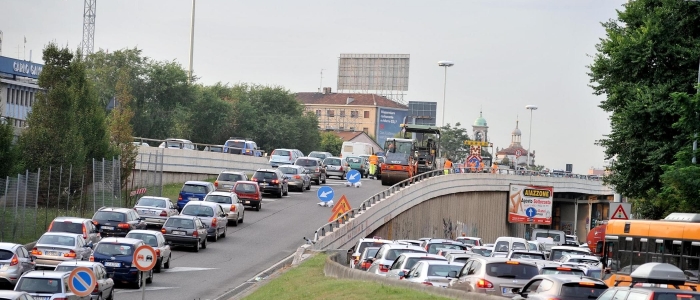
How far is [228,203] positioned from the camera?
154ft

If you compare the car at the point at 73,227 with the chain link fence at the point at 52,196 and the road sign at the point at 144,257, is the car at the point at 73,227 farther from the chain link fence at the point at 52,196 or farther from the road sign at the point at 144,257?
the road sign at the point at 144,257

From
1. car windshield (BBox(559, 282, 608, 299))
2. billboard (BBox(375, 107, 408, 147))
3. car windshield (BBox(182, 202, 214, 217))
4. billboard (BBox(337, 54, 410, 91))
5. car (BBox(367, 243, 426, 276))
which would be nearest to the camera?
car windshield (BBox(559, 282, 608, 299))

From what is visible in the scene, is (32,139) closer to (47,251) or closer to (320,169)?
(47,251)

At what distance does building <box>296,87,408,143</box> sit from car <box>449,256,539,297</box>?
16411 centimetres

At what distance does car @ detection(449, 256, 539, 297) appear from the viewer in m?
21.9

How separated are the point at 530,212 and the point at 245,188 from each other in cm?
2778

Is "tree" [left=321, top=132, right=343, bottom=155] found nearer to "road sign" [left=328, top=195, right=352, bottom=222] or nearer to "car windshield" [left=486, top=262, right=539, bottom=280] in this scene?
"road sign" [left=328, top=195, right=352, bottom=222]

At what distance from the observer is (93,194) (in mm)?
45688

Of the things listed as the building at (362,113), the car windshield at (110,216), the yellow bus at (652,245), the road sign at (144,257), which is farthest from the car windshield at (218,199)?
the building at (362,113)

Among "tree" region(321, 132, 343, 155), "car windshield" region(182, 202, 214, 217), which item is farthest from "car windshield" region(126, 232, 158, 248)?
"tree" region(321, 132, 343, 155)

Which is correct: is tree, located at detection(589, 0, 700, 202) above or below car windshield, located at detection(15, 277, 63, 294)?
above

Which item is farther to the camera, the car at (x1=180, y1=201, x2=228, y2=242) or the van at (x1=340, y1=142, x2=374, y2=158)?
the van at (x1=340, y1=142, x2=374, y2=158)

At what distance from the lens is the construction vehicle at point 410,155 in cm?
6397

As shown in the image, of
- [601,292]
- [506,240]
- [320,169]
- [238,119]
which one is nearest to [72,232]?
[506,240]
